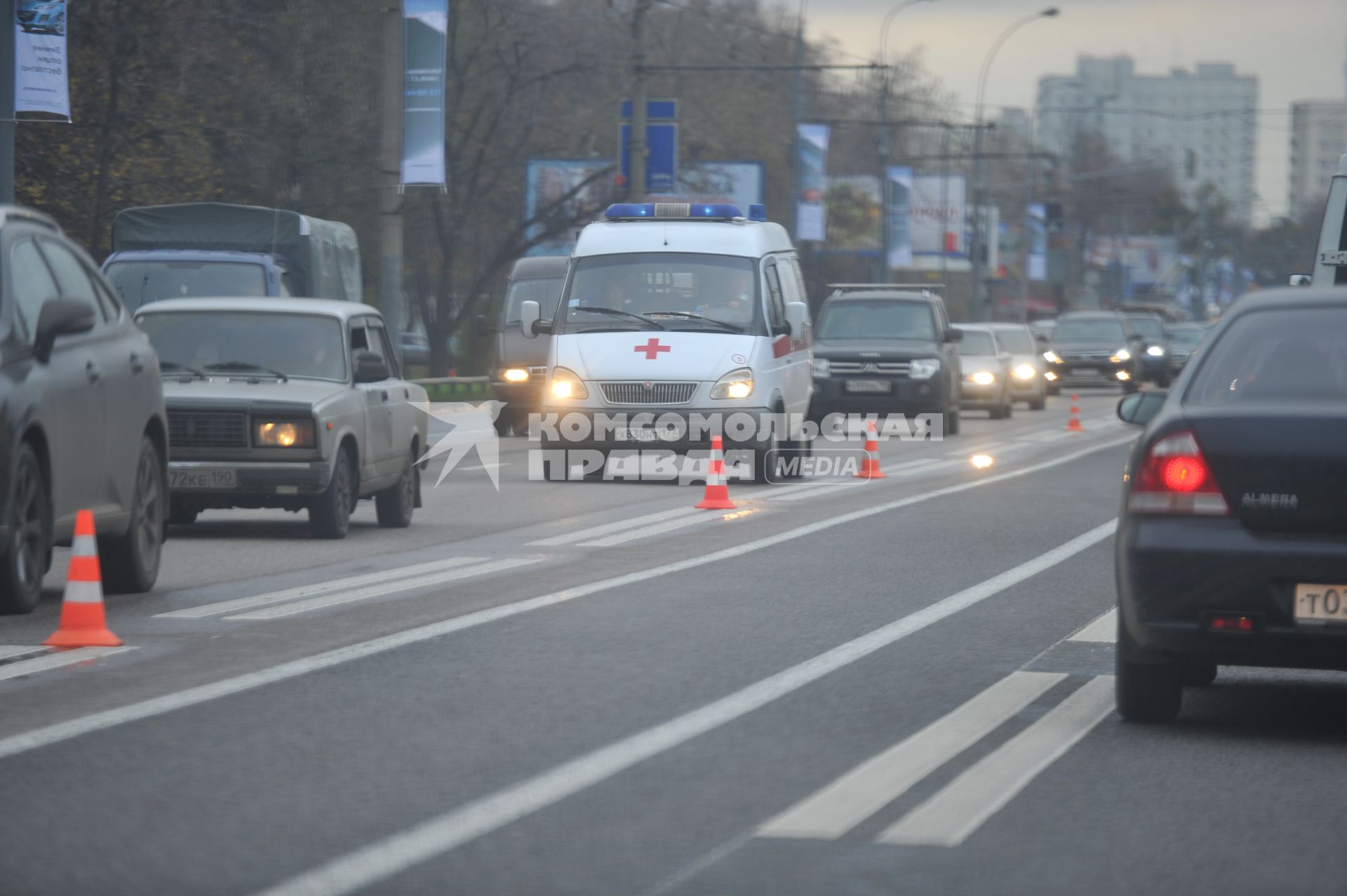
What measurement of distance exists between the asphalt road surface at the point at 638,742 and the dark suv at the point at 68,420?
1.09 ft

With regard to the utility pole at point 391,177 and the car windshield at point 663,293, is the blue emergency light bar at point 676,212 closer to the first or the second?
the car windshield at point 663,293

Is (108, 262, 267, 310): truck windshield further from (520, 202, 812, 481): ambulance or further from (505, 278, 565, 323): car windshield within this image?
(505, 278, 565, 323): car windshield

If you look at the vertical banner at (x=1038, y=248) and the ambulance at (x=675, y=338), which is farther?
the vertical banner at (x=1038, y=248)

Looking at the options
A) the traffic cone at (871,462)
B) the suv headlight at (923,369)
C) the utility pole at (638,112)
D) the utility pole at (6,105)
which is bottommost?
the traffic cone at (871,462)

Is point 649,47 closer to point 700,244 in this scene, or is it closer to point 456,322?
point 456,322

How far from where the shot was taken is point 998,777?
6.57 m

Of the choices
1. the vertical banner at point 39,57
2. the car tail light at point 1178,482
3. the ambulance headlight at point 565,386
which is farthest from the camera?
the ambulance headlight at point 565,386

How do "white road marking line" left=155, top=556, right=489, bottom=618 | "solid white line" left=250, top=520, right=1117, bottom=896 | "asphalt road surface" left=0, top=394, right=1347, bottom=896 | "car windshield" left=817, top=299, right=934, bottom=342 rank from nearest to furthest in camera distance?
"solid white line" left=250, top=520, right=1117, bottom=896
"asphalt road surface" left=0, top=394, right=1347, bottom=896
"white road marking line" left=155, top=556, right=489, bottom=618
"car windshield" left=817, top=299, right=934, bottom=342

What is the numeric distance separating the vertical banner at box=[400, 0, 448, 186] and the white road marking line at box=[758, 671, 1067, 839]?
20.6 metres

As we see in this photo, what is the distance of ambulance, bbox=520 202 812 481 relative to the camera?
20.0 metres

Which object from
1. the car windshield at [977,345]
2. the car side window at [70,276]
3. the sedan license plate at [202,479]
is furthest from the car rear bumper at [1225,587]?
the car windshield at [977,345]

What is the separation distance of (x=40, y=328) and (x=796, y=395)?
12.7 m

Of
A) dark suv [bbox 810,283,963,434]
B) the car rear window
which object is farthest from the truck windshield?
the car rear window

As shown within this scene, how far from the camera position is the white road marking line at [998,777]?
580 centimetres
